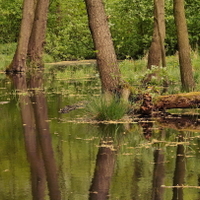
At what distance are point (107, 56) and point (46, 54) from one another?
2371 centimetres

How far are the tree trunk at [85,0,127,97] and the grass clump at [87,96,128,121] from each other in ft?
3.34

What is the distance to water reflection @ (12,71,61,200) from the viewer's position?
20.0 feet

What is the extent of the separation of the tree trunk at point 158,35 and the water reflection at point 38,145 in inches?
129

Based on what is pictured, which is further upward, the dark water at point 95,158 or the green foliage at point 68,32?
the green foliage at point 68,32

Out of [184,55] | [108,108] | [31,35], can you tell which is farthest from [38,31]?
[108,108]

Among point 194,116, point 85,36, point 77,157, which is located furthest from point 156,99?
point 85,36

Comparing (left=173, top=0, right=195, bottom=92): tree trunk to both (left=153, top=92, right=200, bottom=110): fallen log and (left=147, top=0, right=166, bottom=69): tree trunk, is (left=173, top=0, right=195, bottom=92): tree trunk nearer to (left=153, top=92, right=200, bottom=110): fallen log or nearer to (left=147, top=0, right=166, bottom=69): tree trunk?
(left=147, top=0, right=166, bottom=69): tree trunk

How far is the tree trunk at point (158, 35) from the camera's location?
→ 15.3 meters

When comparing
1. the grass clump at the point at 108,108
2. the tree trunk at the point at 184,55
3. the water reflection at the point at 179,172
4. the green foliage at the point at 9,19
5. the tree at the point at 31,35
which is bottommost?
the water reflection at the point at 179,172

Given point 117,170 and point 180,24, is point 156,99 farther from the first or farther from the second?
point 117,170

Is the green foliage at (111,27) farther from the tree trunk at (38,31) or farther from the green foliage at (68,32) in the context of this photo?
the tree trunk at (38,31)

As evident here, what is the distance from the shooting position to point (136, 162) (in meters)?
7.11

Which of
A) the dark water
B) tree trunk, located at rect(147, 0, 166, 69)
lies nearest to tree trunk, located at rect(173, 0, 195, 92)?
tree trunk, located at rect(147, 0, 166, 69)

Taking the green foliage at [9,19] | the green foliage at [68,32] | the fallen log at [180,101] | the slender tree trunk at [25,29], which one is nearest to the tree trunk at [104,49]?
the fallen log at [180,101]
